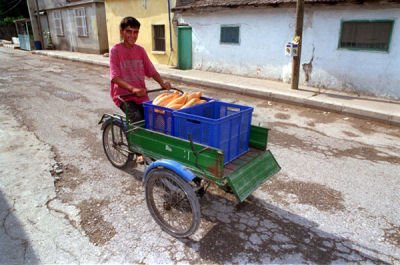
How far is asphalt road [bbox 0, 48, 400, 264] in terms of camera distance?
2703 mm

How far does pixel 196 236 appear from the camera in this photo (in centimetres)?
291

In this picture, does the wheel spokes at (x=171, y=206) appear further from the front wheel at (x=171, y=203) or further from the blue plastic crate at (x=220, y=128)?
the blue plastic crate at (x=220, y=128)

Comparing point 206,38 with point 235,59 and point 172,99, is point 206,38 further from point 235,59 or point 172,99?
point 172,99

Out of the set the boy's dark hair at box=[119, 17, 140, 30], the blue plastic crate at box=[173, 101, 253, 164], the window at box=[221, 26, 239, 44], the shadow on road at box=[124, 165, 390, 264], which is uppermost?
the window at box=[221, 26, 239, 44]

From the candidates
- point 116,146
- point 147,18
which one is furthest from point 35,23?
point 116,146

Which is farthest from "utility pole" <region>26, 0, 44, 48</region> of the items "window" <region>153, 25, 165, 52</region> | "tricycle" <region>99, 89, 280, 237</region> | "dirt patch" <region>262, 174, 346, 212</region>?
"dirt patch" <region>262, 174, 346, 212</region>

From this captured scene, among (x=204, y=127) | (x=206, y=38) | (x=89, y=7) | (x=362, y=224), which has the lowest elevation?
(x=362, y=224)

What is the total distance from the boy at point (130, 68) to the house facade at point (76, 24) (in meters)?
18.4

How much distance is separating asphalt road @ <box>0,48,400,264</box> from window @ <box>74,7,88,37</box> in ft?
58.0

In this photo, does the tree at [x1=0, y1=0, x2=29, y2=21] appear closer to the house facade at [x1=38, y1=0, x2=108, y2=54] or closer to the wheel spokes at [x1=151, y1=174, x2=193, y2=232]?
the house facade at [x1=38, y1=0, x2=108, y2=54]

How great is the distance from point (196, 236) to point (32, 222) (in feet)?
5.84

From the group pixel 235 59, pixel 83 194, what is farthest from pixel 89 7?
pixel 83 194

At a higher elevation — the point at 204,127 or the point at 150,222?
the point at 204,127

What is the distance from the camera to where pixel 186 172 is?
2.61m
